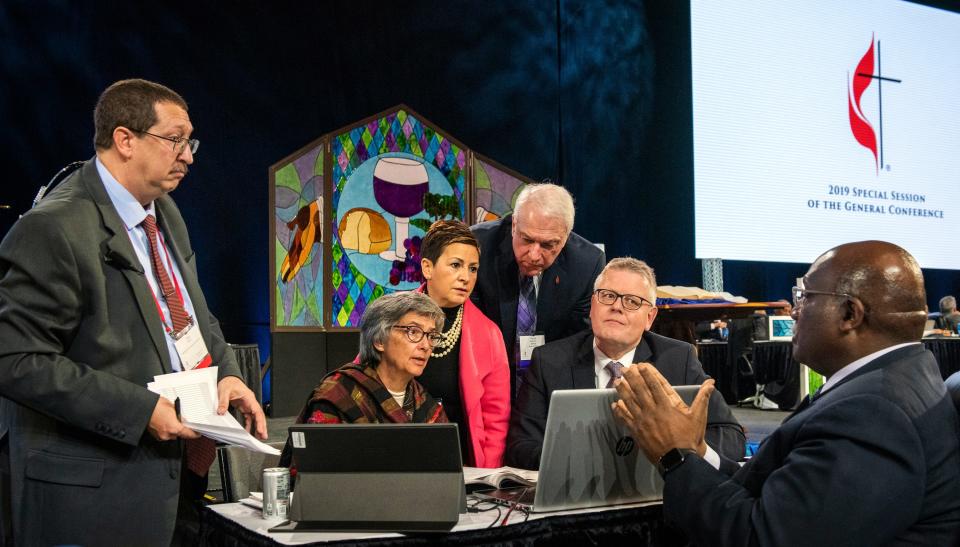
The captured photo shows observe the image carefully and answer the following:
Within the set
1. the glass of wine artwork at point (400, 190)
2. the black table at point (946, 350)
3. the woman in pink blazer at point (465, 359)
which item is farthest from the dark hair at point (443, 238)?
the black table at point (946, 350)

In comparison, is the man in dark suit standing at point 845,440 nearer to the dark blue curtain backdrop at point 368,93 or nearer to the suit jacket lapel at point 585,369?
the suit jacket lapel at point 585,369

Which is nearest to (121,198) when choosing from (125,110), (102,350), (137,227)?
(137,227)

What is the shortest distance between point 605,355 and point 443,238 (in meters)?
0.65

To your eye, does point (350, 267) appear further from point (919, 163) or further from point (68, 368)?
point (68, 368)

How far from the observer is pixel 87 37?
6.54m

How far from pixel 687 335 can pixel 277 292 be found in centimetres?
340

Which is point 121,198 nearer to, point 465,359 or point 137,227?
point 137,227

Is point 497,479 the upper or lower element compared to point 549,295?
lower

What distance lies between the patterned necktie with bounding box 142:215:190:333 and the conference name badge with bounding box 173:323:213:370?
0.8 inches

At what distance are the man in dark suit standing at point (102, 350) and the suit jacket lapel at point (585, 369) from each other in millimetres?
983

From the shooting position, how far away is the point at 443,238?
9.25 feet

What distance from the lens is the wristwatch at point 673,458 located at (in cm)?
165

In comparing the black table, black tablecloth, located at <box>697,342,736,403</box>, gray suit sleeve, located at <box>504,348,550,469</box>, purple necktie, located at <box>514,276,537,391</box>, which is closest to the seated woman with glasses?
gray suit sleeve, located at <box>504,348,550,469</box>

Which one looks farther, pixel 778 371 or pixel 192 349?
pixel 778 371
